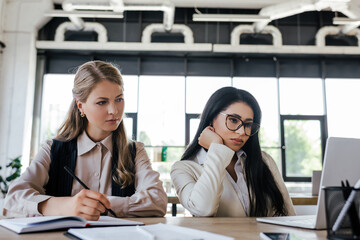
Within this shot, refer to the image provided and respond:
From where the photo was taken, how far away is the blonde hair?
1.51m

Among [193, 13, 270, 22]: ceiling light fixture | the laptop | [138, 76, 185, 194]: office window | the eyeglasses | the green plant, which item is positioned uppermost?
[193, 13, 270, 22]: ceiling light fixture

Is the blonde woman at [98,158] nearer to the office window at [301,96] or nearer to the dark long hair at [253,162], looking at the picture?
the dark long hair at [253,162]

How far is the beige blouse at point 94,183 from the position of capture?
126 centimetres

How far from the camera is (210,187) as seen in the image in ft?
4.58

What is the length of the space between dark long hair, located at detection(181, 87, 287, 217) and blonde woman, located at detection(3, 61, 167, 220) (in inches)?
Result: 13.8

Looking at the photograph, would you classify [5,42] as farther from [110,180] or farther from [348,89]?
[348,89]

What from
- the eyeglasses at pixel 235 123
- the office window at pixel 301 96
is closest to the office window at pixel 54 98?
the office window at pixel 301 96

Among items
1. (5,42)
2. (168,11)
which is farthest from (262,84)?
(5,42)

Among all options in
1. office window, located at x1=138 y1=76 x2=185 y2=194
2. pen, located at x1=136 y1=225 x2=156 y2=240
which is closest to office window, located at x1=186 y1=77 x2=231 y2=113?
office window, located at x1=138 y1=76 x2=185 y2=194

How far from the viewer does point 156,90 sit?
243 inches

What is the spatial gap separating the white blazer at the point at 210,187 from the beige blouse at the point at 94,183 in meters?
0.11

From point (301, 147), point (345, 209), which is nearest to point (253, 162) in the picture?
point (345, 209)

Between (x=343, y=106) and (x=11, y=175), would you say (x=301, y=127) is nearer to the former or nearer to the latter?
(x=343, y=106)

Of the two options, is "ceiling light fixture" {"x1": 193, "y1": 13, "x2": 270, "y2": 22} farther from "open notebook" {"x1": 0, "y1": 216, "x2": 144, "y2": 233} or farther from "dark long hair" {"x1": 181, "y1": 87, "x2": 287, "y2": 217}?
"open notebook" {"x1": 0, "y1": 216, "x2": 144, "y2": 233}
